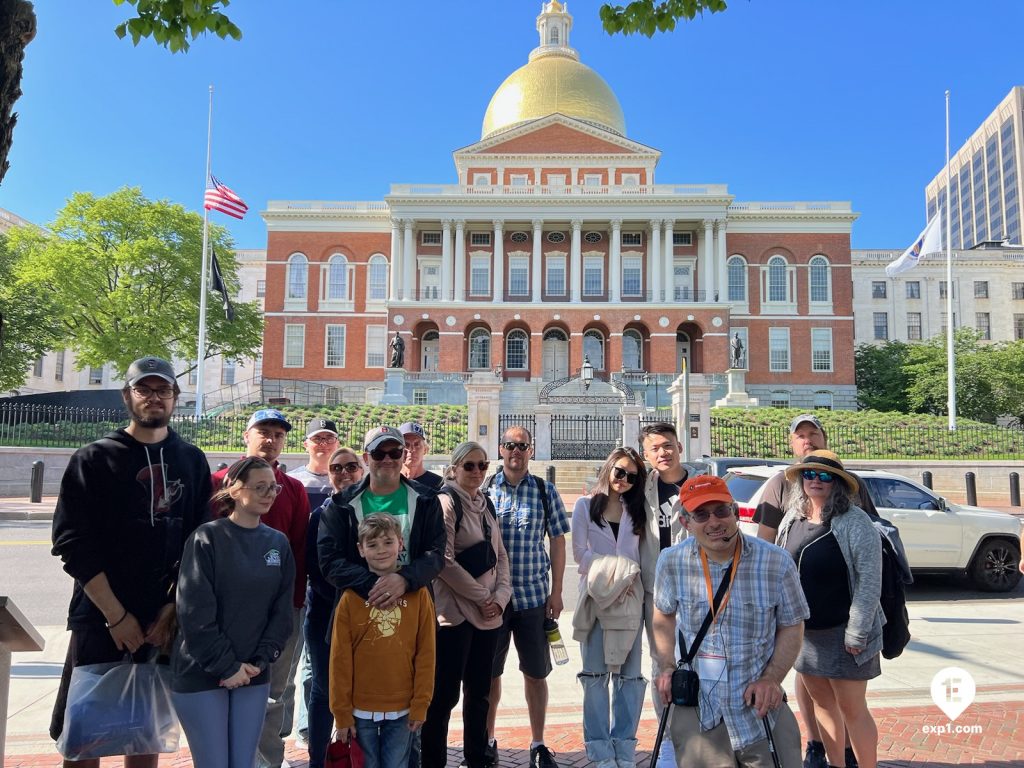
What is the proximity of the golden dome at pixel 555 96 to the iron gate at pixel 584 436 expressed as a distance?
108ft

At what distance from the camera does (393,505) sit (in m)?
4.00

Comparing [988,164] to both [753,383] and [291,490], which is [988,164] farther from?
[291,490]

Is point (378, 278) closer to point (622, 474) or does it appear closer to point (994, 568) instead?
point (994, 568)

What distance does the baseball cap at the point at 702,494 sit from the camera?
3100 mm

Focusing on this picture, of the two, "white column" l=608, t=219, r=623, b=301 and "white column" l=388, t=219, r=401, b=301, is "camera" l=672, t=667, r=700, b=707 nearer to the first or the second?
"white column" l=608, t=219, r=623, b=301

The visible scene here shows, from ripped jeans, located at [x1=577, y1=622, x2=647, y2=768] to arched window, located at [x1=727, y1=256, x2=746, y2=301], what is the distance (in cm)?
4744

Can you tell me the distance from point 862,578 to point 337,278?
49.0 meters

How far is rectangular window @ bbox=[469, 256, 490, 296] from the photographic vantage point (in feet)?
158

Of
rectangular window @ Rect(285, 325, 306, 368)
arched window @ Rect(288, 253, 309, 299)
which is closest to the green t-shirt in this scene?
rectangular window @ Rect(285, 325, 306, 368)

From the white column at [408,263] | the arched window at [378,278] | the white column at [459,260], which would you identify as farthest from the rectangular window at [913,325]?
the arched window at [378,278]

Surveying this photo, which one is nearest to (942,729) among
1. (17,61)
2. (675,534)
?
(675,534)

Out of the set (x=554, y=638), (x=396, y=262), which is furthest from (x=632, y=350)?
(x=554, y=638)

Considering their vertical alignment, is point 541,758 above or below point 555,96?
below

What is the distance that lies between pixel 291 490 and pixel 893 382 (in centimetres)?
5282
